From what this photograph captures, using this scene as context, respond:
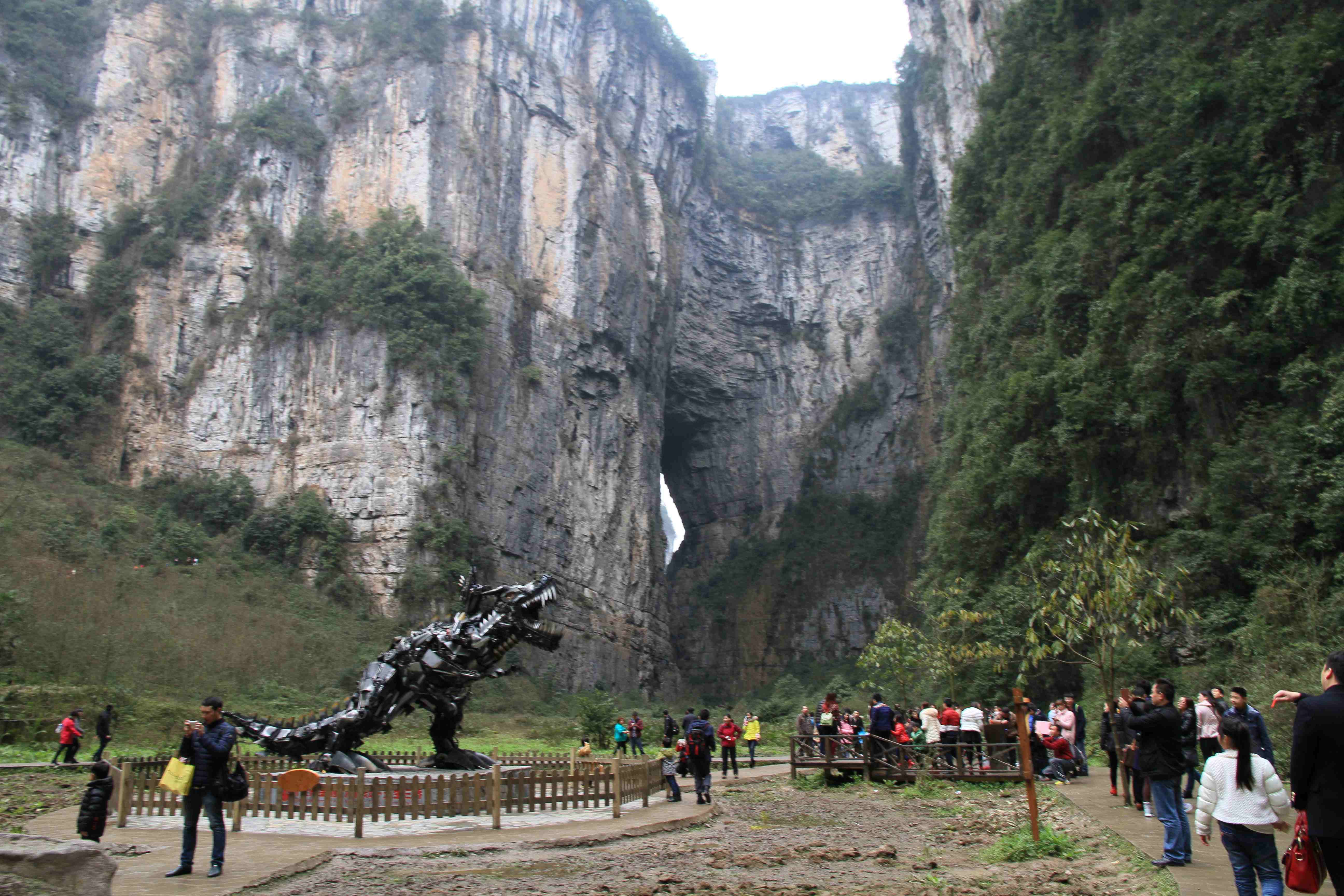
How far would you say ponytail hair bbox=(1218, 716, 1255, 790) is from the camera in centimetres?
507

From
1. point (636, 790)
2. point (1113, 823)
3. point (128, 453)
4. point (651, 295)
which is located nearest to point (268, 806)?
point (636, 790)

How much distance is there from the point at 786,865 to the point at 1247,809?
4330 millimetres

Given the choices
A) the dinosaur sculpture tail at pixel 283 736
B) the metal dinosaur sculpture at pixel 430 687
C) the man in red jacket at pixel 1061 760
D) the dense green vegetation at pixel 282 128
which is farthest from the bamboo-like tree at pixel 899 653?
the dense green vegetation at pixel 282 128

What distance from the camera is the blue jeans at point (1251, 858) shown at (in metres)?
5.03

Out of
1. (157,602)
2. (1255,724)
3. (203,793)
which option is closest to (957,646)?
(1255,724)

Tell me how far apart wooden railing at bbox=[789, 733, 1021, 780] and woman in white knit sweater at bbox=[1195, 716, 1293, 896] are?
30.1 ft

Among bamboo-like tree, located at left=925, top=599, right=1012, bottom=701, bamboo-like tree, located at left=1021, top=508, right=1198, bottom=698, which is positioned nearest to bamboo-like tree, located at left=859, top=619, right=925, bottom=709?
bamboo-like tree, located at left=925, top=599, right=1012, bottom=701

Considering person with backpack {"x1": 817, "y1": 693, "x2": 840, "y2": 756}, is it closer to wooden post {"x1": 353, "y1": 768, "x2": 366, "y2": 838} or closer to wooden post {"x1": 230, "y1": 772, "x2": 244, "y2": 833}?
wooden post {"x1": 353, "y1": 768, "x2": 366, "y2": 838}

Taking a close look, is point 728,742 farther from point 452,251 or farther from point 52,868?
point 452,251

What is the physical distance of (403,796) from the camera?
32.8 feet

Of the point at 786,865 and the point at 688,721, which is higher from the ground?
the point at 688,721

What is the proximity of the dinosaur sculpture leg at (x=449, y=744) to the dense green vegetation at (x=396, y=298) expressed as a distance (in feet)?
91.9

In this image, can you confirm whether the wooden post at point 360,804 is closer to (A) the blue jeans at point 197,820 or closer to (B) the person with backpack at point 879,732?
(A) the blue jeans at point 197,820

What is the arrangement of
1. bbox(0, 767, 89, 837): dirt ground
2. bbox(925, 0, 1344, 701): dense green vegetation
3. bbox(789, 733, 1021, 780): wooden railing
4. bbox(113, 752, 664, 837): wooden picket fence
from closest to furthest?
bbox(113, 752, 664, 837): wooden picket fence, bbox(0, 767, 89, 837): dirt ground, bbox(789, 733, 1021, 780): wooden railing, bbox(925, 0, 1344, 701): dense green vegetation
